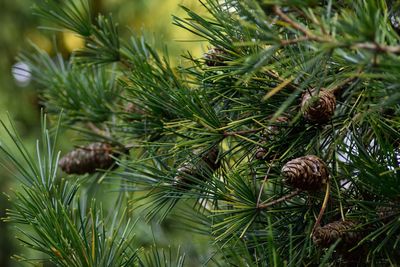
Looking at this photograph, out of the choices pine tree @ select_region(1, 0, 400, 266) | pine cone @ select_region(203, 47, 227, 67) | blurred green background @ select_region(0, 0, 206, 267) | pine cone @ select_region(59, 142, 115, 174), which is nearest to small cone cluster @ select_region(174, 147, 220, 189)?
pine tree @ select_region(1, 0, 400, 266)

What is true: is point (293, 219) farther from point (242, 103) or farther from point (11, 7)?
point (11, 7)

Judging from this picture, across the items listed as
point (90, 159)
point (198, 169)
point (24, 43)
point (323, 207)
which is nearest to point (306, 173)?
point (323, 207)

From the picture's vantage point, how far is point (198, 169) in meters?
0.76

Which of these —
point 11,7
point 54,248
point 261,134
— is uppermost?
point 11,7

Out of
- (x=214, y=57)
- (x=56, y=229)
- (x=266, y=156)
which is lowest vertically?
(x=56, y=229)

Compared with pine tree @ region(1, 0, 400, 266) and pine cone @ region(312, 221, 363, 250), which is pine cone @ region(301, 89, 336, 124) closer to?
pine tree @ region(1, 0, 400, 266)

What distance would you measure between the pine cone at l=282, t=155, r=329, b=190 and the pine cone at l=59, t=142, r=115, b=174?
402 millimetres

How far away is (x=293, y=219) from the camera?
2.44ft

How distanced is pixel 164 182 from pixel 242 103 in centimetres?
15

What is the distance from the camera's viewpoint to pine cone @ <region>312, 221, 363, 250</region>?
626mm

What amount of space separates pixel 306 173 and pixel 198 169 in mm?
162

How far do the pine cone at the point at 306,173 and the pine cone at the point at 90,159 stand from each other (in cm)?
→ 40

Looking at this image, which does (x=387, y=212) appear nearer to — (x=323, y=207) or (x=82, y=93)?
(x=323, y=207)

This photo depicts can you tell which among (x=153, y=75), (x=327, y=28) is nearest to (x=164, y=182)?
(x=153, y=75)
